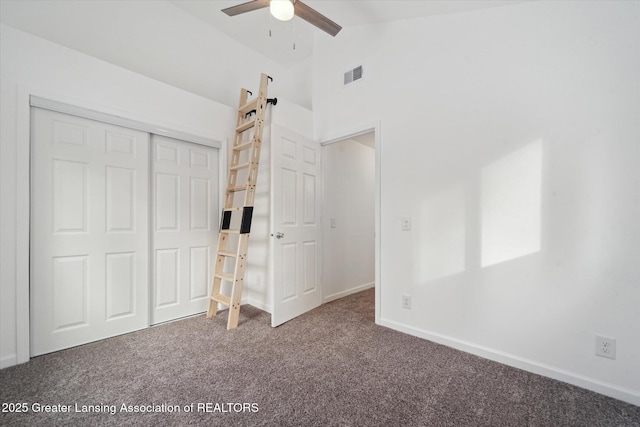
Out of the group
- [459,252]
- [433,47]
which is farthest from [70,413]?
[433,47]

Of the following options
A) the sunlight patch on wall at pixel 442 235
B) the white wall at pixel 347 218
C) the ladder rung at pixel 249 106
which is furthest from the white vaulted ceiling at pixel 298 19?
the sunlight patch on wall at pixel 442 235

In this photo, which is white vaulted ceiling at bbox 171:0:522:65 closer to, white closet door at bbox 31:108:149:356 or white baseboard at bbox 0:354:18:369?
white closet door at bbox 31:108:149:356

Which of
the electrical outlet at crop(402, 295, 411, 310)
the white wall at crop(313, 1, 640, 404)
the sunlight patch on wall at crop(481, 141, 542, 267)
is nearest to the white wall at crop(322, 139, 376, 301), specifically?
the white wall at crop(313, 1, 640, 404)

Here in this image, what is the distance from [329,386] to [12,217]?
2424mm

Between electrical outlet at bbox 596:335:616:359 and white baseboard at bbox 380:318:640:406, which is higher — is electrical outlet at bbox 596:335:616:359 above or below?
above

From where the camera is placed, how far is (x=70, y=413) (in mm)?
1428

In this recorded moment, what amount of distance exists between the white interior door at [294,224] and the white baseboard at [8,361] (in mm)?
1793

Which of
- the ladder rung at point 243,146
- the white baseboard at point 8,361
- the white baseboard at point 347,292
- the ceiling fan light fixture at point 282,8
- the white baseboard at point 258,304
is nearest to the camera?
the ceiling fan light fixture at point 282,8

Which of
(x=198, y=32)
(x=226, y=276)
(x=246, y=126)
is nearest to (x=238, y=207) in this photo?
(x=226, y=276)

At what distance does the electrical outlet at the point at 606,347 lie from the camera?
5.19ft

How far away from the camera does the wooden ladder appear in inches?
101

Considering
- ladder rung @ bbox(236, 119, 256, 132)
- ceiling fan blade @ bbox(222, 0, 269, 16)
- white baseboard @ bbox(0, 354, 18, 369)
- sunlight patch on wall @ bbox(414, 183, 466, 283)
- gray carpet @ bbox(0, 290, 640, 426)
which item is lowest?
gray carpet @ bbox(0, 290, 640, 426)

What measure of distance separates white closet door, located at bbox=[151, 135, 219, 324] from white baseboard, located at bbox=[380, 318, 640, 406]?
7.18ft

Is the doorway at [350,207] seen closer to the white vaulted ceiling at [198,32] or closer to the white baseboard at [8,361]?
the white vaulted ceiling at [198,32]
